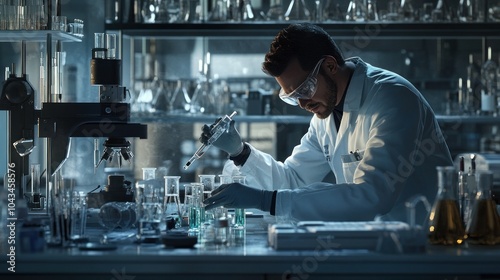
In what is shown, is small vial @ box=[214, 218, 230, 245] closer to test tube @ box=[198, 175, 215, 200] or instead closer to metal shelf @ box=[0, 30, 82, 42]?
test tube @ box=[198, 175, 215, 200]

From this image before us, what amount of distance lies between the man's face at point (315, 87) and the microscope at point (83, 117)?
0.55 m

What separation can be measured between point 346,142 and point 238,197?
0.75 m

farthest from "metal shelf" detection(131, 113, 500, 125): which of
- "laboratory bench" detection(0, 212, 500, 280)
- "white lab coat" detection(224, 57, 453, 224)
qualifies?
"laboratory bench" detection(0, 212, 500, 280)

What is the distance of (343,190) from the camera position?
2.39 m

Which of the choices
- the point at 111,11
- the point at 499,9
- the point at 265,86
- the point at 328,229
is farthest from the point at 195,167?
the point at 328,229

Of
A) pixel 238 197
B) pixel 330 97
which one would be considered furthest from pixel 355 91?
pixel 238 197

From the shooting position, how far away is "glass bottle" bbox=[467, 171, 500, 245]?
6.77 feet

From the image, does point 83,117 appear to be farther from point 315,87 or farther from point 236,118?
point 236,118

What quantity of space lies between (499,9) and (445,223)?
Result: 265 centimetres

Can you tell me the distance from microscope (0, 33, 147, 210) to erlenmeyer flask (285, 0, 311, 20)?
6.39 ft

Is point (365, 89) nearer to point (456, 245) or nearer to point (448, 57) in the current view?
point (456, 245)

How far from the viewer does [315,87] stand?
8.97 ft

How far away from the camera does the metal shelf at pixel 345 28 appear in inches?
168

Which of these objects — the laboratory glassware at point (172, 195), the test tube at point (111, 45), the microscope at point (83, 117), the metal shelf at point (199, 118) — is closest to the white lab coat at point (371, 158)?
the laboratory glassware at point (172, 195)
